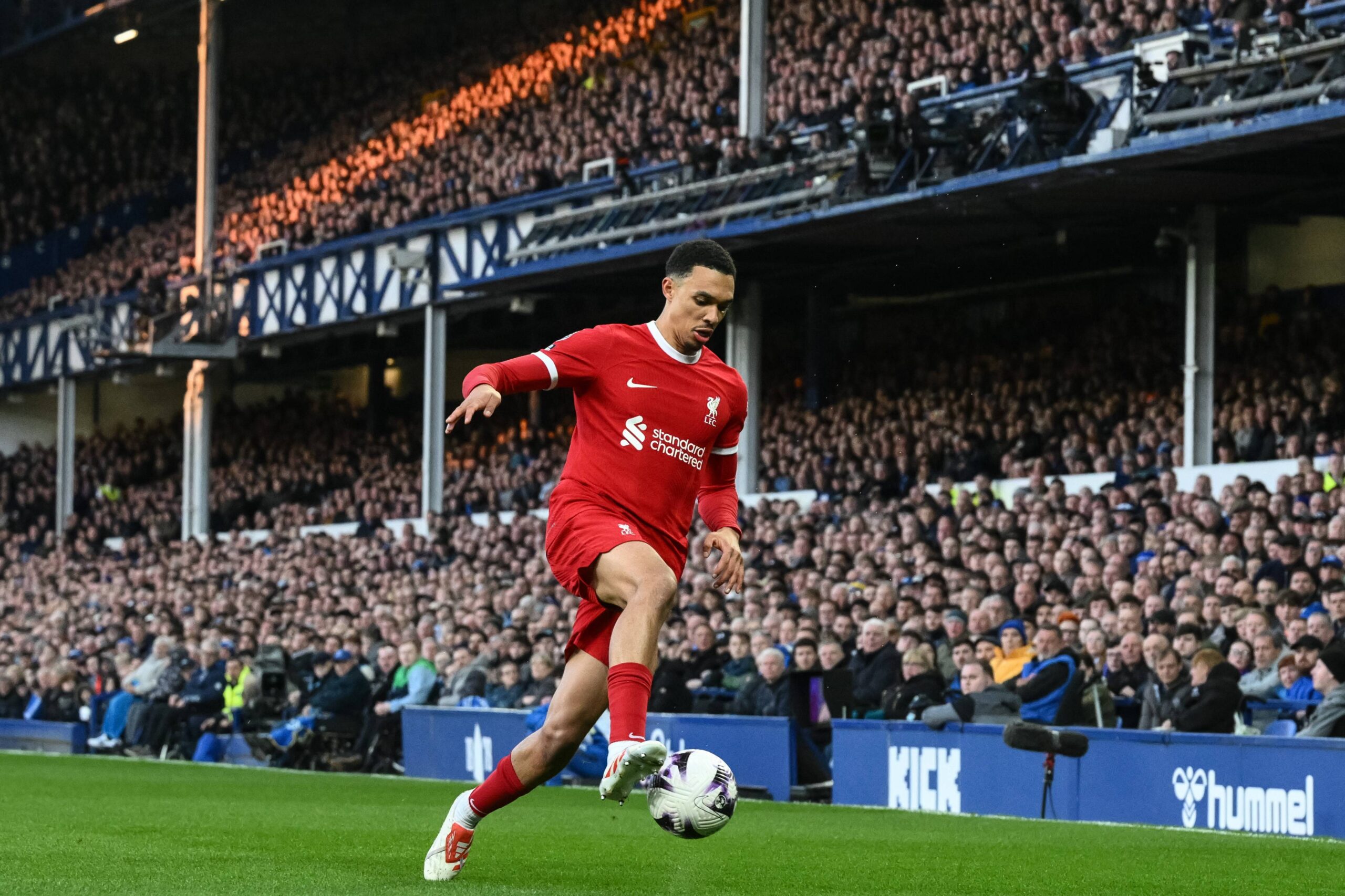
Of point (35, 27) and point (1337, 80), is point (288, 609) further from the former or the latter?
point (35, 27)

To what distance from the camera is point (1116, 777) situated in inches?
538

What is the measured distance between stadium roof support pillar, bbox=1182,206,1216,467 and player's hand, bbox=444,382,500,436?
53.9 feet

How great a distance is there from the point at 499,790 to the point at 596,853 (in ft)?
6.56

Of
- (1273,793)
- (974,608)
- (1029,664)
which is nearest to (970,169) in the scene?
(974,608)

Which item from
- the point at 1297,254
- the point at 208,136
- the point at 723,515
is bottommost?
the point at 723,515

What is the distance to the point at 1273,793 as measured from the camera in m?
12.5

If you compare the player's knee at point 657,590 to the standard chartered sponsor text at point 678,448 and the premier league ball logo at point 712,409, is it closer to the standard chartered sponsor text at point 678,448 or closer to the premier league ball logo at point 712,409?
the standard chartered sponsor text at point 678,448

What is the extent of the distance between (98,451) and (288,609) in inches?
708

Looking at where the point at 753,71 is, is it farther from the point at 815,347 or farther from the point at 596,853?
the point at 596,853

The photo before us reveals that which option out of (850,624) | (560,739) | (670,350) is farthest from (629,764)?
(850,624)

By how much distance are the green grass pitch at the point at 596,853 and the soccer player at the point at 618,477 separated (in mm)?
503

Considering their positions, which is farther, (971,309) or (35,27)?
(35,27)

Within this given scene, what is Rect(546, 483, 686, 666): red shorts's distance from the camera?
24.3 ft

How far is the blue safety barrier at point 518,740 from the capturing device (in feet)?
55.1
